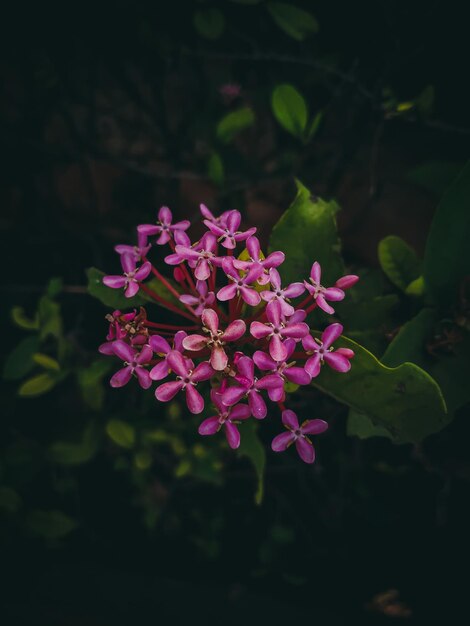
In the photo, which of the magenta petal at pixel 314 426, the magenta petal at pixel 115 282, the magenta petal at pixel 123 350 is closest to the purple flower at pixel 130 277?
the magenta petal at pixel 115 282

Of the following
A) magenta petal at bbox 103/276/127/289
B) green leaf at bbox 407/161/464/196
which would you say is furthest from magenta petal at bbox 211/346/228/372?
green leaf at bbox 407/161/464/196

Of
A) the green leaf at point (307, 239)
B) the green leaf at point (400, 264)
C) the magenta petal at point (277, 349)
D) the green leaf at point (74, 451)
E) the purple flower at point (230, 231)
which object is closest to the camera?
the magenta petal at point (277, 349)

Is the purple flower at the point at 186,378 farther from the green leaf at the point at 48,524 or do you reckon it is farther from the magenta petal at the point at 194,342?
the green leaf at the point at 48,524

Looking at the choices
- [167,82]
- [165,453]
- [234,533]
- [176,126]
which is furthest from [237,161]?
[234,533]

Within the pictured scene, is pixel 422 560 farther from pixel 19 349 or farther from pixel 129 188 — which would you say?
pixel 129 188

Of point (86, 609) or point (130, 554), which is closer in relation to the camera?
point (86, 609)

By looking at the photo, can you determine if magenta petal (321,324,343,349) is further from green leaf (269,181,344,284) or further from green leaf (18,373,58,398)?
green leaf (18,373,58,398)
